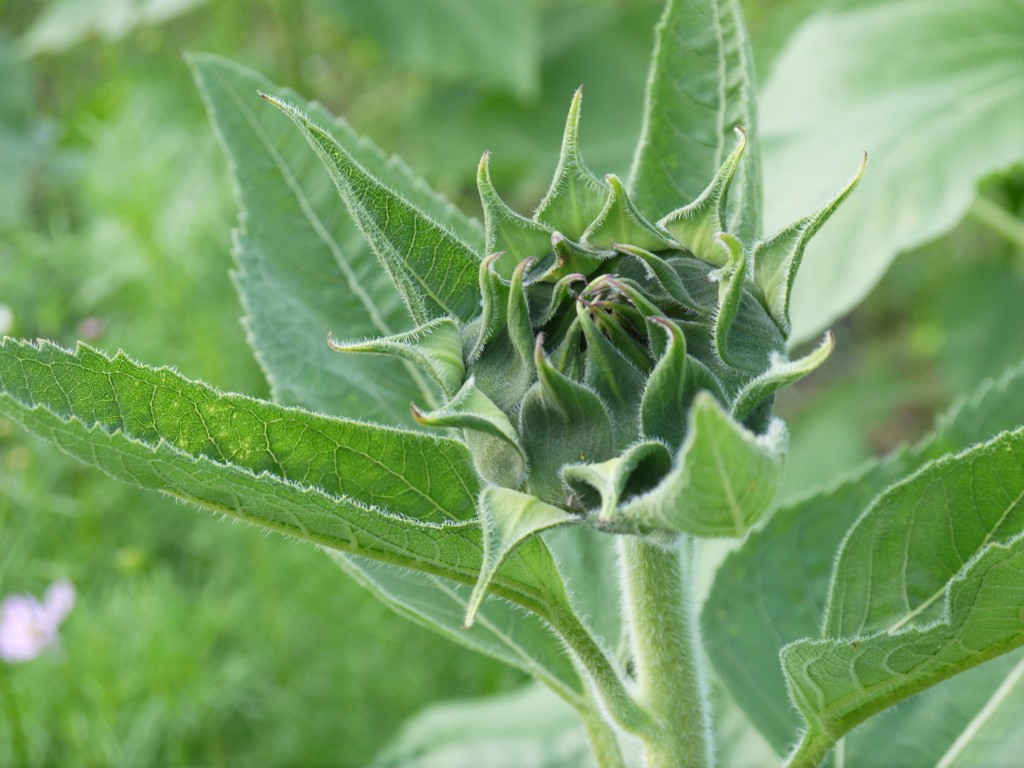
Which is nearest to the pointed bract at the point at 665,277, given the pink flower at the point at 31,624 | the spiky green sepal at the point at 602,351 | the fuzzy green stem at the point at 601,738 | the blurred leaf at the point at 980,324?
the spiky green sepal at the point at 602,351

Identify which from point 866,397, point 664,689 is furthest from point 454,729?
point 866,397

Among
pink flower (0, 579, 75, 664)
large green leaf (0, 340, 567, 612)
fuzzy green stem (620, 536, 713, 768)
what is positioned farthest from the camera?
pink flower (0, 579, 75, 664)

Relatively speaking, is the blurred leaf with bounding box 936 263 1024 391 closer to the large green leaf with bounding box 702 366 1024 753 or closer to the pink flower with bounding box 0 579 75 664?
the large green leaf with bounding box 702 366 1024 753

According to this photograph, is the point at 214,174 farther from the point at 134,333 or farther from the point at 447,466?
the point at 447,466

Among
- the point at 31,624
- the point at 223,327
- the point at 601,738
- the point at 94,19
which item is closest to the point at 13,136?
the point at 94,19

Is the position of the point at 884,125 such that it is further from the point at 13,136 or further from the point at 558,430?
the point at 13,136

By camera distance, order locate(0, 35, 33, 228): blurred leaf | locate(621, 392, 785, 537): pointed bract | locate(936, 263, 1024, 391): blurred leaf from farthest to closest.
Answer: locate(0, 35, 33, 228): blurred leaf
locate(936, 263, 1024, 391): blurred leaf
locate(621, 392, 785, 537): pointed bract

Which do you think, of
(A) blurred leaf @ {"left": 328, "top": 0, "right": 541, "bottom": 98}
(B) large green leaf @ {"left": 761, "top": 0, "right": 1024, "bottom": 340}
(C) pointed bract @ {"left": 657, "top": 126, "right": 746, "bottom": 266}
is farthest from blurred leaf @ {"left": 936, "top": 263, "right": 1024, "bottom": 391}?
(C) pointed bract @ {"left": 657, "top": 126, "right": 746, "bottom": 266}
